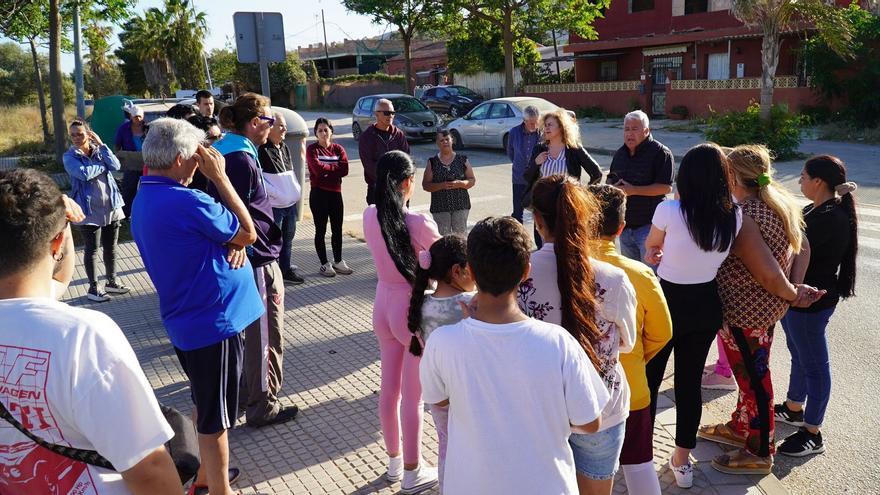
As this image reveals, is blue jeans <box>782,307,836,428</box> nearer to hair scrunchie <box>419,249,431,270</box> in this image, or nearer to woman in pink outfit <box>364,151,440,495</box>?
woman in pink outfit <box>364,151,440,495</box>

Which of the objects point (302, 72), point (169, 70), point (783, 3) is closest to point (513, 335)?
point (783, 3)

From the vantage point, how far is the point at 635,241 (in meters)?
5.66

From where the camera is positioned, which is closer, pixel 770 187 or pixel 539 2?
pixel 770 187

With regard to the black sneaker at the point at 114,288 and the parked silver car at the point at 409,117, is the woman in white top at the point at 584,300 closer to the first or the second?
the black sneaker at the point at 114,288

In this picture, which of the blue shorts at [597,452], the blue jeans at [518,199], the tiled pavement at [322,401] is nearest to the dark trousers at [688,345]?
the tiled pavement at [322,401]

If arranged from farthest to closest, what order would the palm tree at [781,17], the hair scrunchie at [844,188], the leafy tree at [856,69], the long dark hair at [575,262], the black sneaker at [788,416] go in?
the leafy tree at [856,69] < the palm tree at [781,17] < the black sneaker at [788,416] < the hair scrunchie at [844,188] < the long dark hair at [575,262]

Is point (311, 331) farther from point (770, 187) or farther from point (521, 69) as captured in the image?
point (521, 69)

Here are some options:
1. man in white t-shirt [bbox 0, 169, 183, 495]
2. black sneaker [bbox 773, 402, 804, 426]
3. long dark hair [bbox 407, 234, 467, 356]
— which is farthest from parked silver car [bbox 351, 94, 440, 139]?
man in white t-shirt [bbox 0, 169, 183, 495]

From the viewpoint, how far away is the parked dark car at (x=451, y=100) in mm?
25859

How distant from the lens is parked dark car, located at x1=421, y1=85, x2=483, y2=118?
2586 cm

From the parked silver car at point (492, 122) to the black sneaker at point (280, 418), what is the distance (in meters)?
14.1

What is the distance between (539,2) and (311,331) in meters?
21.6

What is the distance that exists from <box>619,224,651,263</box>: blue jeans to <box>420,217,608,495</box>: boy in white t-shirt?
366cm

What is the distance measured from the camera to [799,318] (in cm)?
391
